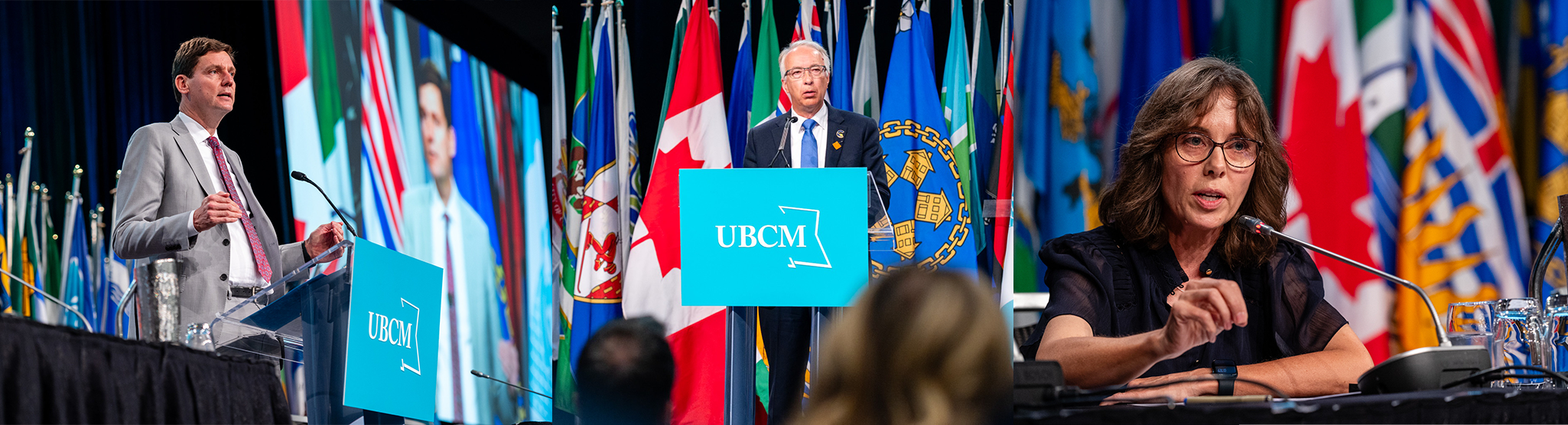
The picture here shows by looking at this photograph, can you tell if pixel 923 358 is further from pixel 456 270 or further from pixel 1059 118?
pixel 456 270

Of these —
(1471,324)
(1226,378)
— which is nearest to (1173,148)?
(1471,324)

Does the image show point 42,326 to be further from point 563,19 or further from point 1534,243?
point 1534,243

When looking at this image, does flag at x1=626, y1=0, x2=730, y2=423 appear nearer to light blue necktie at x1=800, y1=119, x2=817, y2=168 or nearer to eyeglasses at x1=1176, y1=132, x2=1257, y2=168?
light blue necktie at x1=800, y1=119, x2=817, y2=168

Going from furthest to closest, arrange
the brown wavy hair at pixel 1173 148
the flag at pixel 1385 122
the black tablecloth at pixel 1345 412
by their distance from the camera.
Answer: the flag at pixel 1385 122
the brown wavy hair at pixel 1173 148
the black tablecloth at pixel 1345 412

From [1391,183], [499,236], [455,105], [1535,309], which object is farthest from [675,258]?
[1535,309]

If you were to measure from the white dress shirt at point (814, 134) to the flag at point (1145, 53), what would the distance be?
1065 millimetres

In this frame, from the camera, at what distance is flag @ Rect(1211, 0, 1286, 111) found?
3666 mm

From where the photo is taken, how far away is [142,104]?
5.70 meters

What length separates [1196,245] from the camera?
2014 millimetres

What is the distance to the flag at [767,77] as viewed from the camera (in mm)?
4316

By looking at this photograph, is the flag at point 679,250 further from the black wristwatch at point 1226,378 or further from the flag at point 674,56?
the black wristwatch at point 1226,378

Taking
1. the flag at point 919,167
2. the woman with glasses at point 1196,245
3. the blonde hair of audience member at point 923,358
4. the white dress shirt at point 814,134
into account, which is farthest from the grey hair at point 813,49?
the blonde hair of audience member at point 923,358

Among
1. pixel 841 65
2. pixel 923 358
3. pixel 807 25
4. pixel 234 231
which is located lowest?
pixel 923 358

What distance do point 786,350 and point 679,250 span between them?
35.9 inches
